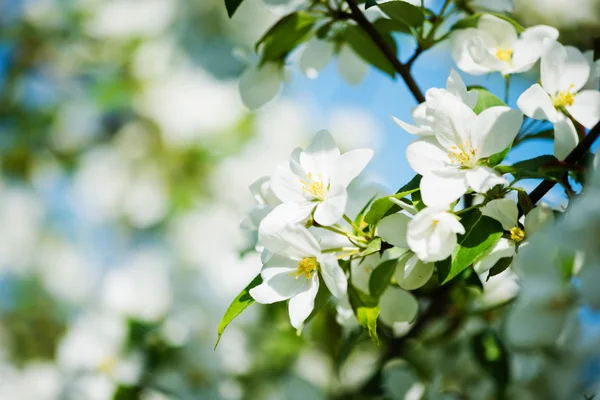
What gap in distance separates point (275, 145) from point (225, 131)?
0.25 meters

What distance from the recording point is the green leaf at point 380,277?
731 millimetres

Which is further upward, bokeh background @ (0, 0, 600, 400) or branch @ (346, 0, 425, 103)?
branch @ (346, 0, 425, 103)

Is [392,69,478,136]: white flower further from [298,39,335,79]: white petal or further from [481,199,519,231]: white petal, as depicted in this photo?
[298,39,335,79]: white petal

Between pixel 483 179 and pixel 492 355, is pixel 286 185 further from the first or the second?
pixel 492 355

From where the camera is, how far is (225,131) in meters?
2.60

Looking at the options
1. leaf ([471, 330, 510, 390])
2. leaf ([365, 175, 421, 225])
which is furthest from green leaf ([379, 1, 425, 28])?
leaf ([471, 330, 510, 390])

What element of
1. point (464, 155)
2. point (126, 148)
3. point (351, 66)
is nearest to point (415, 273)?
point (464, 155)

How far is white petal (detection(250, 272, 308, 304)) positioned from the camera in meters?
0.67

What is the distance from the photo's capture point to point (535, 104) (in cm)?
68

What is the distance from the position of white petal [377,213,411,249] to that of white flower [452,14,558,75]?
1.01 feet

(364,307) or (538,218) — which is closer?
(538,218)

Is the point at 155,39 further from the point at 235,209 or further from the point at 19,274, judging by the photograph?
the point at 19,274

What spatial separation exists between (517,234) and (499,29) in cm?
37

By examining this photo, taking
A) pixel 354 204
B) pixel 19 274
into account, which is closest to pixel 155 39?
pixel 19 274
